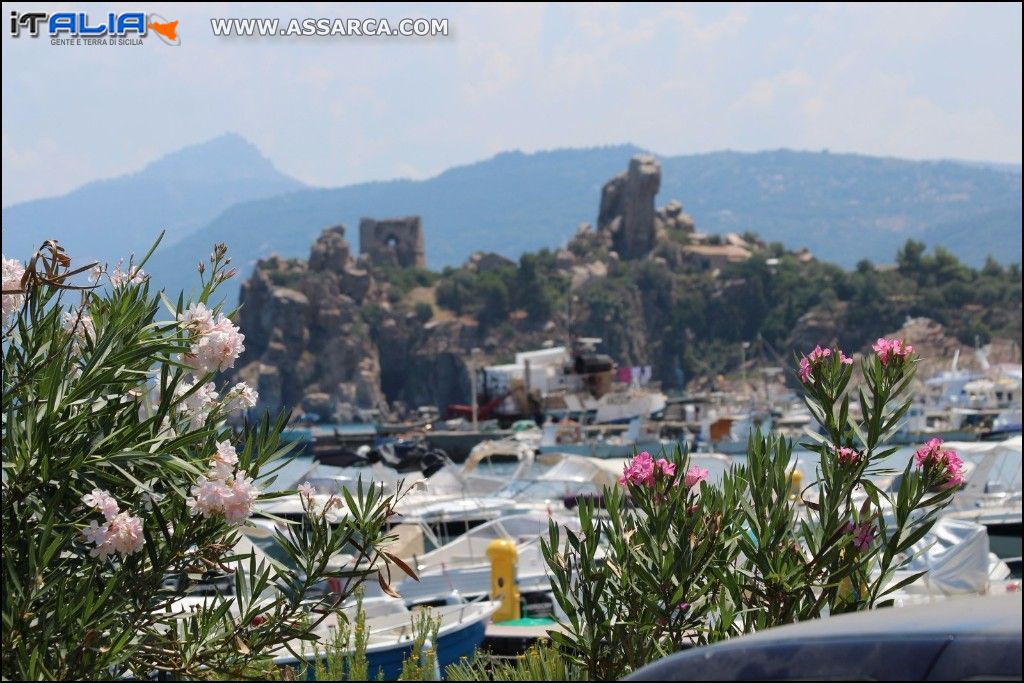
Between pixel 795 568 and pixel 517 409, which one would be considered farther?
pixel 517 409

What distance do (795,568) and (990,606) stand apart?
2420 mm

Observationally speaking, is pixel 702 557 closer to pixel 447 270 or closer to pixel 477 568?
pixel 477 568

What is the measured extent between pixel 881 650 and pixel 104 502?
294cm

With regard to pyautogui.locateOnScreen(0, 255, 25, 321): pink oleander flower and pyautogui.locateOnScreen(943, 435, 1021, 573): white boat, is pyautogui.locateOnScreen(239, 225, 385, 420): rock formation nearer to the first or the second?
pyautogui.locateOnScreen(943, 435, 1021, 573): white boat

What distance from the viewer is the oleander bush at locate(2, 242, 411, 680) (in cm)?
464

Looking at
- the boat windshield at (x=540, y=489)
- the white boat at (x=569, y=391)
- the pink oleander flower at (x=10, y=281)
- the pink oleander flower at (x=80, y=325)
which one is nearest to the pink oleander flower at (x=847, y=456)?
the pink oleander flower at (x=80, y=325)

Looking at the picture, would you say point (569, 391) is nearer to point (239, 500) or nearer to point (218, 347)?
point (218, 347)

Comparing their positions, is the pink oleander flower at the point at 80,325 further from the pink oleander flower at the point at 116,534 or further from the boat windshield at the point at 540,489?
the boat windshield at the point at 540,489

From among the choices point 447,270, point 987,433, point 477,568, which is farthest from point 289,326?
point 477,568

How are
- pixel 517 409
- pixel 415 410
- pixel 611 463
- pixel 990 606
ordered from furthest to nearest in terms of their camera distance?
pixel 415 410 → pixel 517 409 → pixel 611 463 → pixel 990 606

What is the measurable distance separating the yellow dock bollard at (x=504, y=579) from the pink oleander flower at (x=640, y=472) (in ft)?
37.7

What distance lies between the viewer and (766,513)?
18.1 feet

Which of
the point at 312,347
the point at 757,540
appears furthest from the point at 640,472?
the point at 312,347

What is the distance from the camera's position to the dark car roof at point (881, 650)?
8.15ft
